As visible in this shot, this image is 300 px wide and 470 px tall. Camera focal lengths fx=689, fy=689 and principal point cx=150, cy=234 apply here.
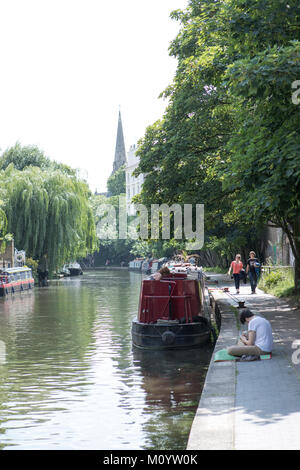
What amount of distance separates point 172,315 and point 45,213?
3063 centimetres

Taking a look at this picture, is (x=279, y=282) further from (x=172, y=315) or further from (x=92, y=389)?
(x=92, y=389)

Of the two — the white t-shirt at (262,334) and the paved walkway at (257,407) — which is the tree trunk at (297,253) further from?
the white t-shirt at (262,334)

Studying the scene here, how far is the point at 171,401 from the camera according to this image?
449 inches

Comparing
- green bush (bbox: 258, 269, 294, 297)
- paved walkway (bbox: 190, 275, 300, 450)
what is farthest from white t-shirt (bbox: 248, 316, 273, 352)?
green bush (bbox: 258, 269, 294, 297)

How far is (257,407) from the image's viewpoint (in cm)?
810

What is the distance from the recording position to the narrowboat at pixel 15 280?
4131cm

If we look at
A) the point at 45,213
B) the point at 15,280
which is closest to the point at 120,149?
the point at 45,213

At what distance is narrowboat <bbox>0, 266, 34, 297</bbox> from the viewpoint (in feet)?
136

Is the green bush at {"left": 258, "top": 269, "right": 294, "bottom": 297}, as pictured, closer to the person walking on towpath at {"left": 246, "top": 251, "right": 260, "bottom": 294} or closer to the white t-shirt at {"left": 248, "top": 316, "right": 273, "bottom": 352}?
the person walking on towpath at {"left": 246, "top": 251, "right": 260, "bottom": 294}

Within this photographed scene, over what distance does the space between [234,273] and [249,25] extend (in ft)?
50.6

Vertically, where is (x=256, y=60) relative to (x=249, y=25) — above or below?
below

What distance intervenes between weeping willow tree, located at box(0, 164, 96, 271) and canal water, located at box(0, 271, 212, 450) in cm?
2438
